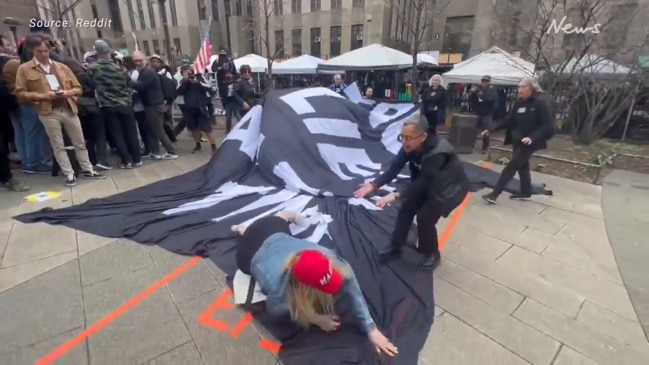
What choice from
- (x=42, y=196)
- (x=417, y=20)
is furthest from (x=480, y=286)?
(x=417, y=20)

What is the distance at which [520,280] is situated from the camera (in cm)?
287

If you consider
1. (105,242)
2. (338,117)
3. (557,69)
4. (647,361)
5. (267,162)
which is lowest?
(647,361)

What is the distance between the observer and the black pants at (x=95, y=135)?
16.4 feet

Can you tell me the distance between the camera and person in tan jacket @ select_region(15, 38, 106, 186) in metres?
4.00

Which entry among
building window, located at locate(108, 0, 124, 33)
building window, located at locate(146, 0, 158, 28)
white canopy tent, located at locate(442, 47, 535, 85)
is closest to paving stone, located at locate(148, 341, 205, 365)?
white canopy tent, located at locate(442, 47, 535, 85)

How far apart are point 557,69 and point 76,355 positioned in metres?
9.82

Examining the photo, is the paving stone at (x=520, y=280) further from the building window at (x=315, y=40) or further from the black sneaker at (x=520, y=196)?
the building window at (x=315, y=40)

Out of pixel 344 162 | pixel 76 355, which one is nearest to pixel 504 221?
pixel 344 162

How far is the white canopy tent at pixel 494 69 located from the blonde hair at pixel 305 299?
10475mm

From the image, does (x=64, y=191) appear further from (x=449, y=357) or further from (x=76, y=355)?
(x=449, y=357)

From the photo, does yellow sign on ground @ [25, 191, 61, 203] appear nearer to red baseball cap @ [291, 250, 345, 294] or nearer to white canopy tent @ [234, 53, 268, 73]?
red baseball cap @ [291, 250, 345, 294]

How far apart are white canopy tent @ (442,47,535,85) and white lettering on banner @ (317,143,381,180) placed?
23.2 ft

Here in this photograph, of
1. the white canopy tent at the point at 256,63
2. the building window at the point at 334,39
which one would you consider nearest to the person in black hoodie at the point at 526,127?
the white canopy tent at the point at 256,63

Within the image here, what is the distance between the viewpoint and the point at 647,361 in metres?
2.11
